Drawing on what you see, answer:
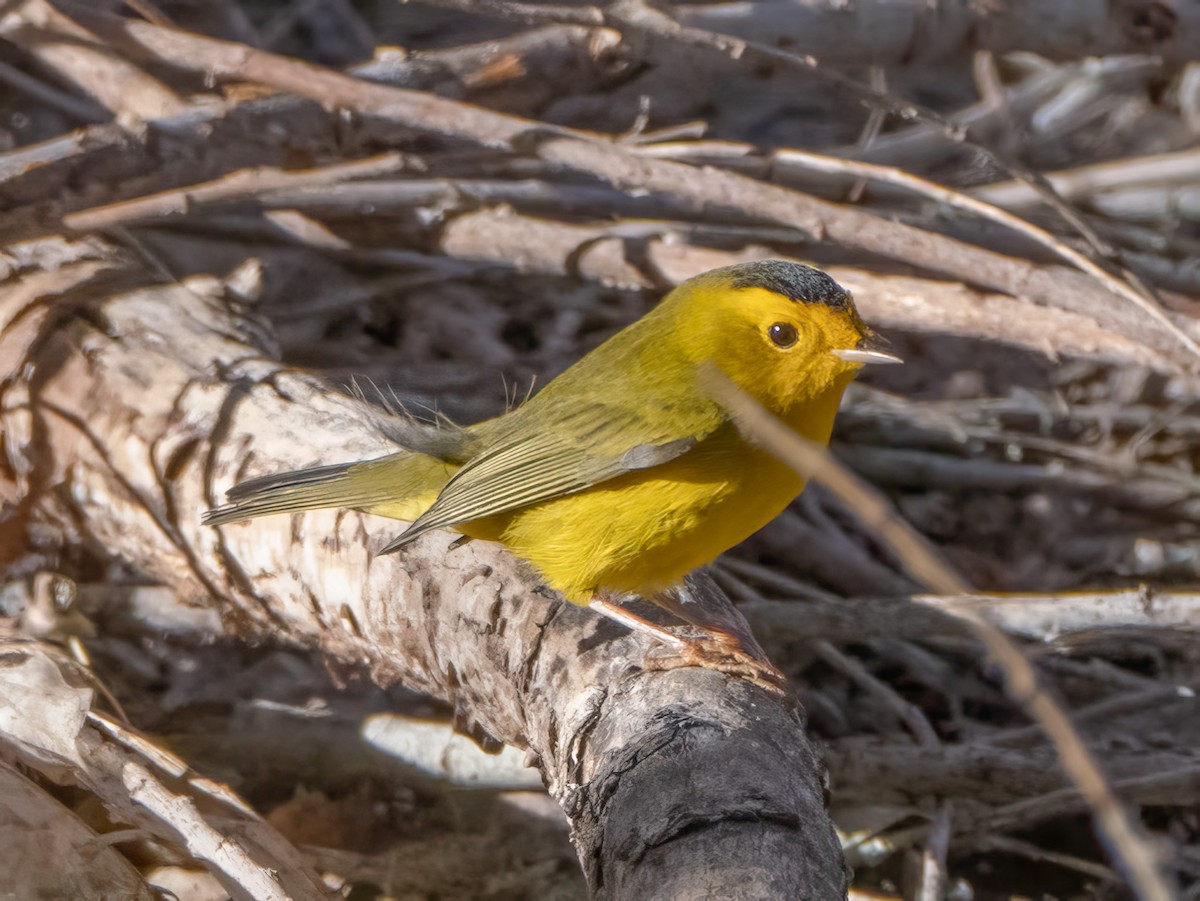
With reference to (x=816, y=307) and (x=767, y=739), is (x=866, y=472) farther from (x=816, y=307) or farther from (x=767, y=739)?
(x=767, y=739)

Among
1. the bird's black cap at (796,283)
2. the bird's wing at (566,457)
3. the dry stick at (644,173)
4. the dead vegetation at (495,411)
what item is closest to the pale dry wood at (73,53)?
the dead vegetation at (495,411)

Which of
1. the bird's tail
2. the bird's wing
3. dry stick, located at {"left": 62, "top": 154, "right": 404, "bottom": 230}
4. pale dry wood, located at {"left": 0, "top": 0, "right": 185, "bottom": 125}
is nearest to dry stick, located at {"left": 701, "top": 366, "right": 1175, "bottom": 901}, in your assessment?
the bird's wing

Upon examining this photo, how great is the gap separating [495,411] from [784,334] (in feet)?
5.06

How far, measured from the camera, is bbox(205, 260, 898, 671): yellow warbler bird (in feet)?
9.40

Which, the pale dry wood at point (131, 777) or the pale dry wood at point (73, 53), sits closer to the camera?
the pale dry wood at point (131, 777)

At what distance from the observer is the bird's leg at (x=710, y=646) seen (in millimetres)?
2633

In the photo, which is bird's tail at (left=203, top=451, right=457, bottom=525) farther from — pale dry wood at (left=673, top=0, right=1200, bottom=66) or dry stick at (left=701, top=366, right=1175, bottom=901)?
pale dry wood at (left=673, top=0, right=1200, bottom=66)

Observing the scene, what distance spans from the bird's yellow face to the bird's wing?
18 centimetres

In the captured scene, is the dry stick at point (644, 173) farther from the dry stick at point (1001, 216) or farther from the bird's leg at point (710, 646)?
the bird's leg at point (710, 646)

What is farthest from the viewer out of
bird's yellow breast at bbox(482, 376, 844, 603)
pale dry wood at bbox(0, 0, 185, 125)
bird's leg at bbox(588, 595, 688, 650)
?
pale dry wood at bbox(0, 0, 185, 125)

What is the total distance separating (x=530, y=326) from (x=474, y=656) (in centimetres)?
219

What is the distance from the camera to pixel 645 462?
9.47ft

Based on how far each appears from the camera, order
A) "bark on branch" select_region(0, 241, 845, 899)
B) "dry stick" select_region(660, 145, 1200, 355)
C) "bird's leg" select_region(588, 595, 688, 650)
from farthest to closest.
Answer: "dry stick" select_region(660, 145, 1200, 355) < "bird's leg" select_region(588, 595, 688, 650) < "bark on branch" select_region(0, 241, 845, 899)

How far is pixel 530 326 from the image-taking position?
4.81 m
